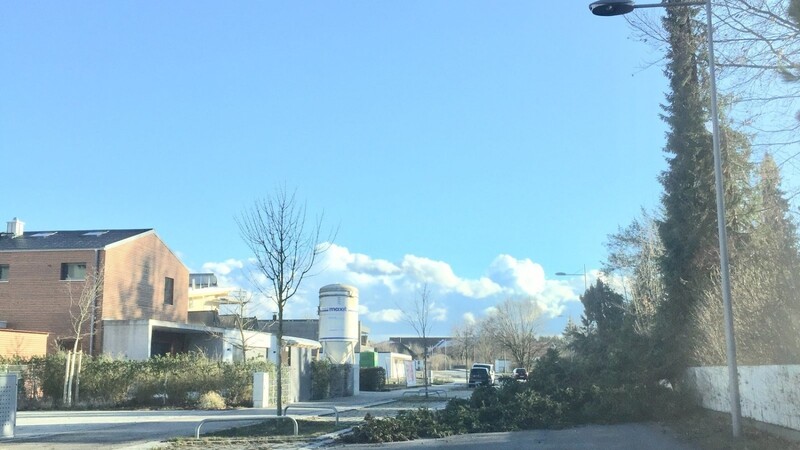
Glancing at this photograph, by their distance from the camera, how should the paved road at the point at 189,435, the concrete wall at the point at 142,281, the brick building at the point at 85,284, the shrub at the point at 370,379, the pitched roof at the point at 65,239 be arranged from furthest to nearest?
1. the shrub at the point at 370,379
2. the pitched roof at the point at 65,239
3. the concrete wall at the point at 142,281
4. the brick building at the point at 85,284
5. the paved road at the point at 189,435

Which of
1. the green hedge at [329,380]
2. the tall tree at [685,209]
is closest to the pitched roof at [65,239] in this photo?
the green hedge at [329,380]

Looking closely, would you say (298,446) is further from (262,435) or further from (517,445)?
(517,445)

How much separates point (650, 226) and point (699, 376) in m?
19.9

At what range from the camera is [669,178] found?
75.5 ft

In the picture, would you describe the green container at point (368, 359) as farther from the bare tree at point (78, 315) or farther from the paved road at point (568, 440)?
the paved road at point (568, 440)

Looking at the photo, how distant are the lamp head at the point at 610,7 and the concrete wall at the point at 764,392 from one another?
7208mm

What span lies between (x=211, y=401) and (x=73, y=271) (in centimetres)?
1371

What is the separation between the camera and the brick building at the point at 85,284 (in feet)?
120

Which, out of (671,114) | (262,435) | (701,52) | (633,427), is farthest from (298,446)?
(671,114)

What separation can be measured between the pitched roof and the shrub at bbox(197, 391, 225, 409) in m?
12.5

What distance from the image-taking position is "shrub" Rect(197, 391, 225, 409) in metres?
30.0

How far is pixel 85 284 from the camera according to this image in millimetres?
35938

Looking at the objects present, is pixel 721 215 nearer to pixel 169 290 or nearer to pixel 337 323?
pixel 337 323

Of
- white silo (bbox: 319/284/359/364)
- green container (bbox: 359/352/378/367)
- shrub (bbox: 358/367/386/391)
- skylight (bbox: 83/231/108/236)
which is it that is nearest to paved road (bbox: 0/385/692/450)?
white silo (bbox: 319/284/359/364)
